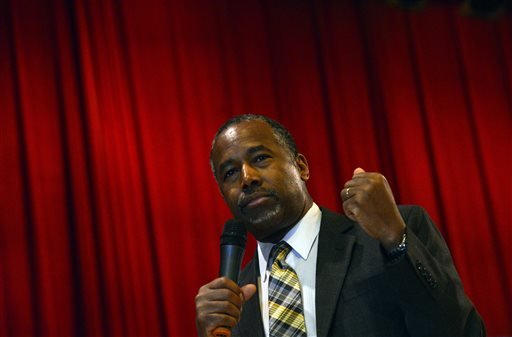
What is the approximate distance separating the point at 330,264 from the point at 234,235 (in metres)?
0.25

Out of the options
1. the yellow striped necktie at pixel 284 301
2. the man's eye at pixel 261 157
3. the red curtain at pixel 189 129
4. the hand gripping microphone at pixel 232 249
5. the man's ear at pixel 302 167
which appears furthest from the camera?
the red curtain at pixel 189 129

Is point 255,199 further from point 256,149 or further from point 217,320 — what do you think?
point 217,320

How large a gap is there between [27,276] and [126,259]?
441 mm

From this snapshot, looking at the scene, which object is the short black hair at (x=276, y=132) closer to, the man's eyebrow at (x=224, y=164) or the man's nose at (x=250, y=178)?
the man's eyebrow at (x=224, y=164)

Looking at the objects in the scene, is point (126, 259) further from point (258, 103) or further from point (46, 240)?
point (258, 103)

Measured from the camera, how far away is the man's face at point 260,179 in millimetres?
1779

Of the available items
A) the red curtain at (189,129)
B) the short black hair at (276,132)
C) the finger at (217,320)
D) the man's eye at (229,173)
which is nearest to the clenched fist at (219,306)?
the finger at (217,320)

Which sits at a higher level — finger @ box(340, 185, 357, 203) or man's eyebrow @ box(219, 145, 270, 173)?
man's eyebrow @ box(219, 145, 270, 173)

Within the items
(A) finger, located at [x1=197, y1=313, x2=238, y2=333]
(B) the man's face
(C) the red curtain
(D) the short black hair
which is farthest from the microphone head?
(C) the red curtain

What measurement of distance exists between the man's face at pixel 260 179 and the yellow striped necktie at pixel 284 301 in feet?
0.31

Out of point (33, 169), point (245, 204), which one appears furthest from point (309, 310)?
point (33, 169)

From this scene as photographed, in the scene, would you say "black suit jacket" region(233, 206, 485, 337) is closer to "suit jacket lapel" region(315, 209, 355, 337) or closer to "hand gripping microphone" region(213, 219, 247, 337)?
"suit jacket lapel" region(315, 209, 355, 337)

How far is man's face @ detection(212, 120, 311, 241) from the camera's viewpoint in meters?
1.78

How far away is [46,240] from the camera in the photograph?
3016 mm
